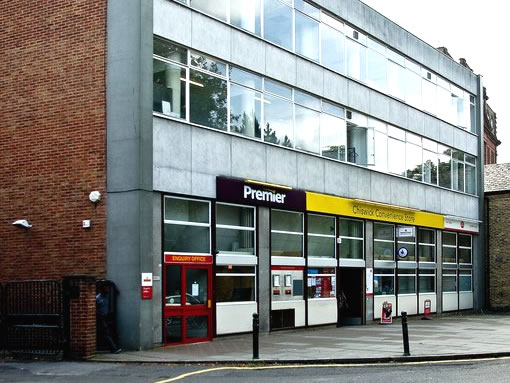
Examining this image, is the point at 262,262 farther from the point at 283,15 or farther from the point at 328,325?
the point at 283,15

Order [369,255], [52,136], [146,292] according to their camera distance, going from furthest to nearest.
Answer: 1. [369,255]
2. [52,136]
3. [146,292]

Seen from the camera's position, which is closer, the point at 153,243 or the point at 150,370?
the point at 150,370

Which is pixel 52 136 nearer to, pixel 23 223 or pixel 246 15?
pixel 23 223

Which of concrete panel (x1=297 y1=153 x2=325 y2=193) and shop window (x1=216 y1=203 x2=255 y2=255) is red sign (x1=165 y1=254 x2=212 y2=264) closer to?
shop window (x1=216 y1=203 x2=255 y2=255)

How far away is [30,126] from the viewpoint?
20.1m

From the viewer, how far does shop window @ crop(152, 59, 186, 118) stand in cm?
1933

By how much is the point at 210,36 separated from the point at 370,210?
34.9 ft

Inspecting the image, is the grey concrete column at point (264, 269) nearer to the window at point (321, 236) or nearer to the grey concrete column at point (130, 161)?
the window at point (321, 236)

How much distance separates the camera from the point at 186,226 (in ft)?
65.6

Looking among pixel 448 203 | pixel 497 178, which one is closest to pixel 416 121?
pixel 448 203

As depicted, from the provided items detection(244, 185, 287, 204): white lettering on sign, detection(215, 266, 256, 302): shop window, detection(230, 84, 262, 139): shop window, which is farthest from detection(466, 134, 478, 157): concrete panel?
detection(215, 266, 256, 302): shop window

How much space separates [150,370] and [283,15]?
1361 cm

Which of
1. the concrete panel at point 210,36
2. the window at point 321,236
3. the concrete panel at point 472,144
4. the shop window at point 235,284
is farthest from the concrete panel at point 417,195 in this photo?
the concrete panel at point 210,36

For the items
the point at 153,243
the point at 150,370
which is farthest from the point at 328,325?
the point at 150,370
